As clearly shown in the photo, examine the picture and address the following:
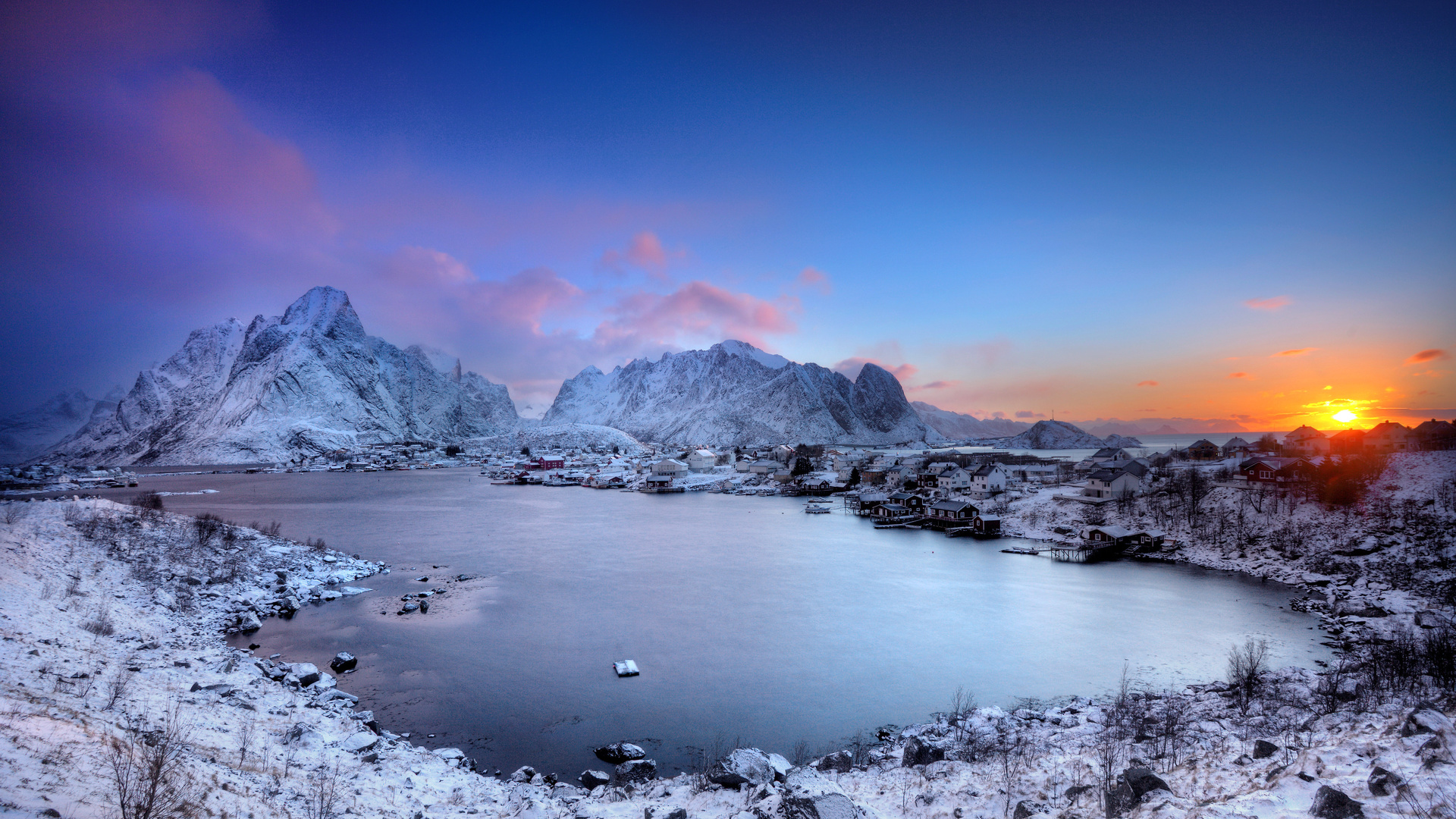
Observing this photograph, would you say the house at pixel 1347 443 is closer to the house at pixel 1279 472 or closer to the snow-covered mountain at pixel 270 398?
the house at pixel 1279 472

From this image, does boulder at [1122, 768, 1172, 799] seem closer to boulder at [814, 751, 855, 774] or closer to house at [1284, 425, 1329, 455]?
boulder at [814, 751, 855, 774]

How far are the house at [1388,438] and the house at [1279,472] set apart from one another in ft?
45.2

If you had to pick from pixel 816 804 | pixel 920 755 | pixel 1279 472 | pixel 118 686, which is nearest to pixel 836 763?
pixel 920 755

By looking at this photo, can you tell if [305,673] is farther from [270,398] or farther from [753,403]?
[753,403]

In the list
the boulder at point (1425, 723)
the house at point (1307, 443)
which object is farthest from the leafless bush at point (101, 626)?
the house at point (1307, 443)

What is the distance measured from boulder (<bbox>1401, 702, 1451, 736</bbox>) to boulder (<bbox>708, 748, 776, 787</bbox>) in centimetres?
648

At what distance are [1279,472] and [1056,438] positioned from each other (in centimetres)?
13477

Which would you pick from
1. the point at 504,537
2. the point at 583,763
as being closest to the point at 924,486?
the point at 504,537

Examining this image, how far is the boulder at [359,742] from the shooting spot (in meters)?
7.71

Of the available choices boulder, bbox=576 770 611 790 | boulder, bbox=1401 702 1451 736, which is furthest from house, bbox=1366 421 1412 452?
boulder, bbox=576 770 611 790

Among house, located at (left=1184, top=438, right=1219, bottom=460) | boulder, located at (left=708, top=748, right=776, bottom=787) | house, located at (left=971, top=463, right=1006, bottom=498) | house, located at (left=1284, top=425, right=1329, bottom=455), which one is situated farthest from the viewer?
house, located at (left=1184, top=438, right=1219, bottom=460)

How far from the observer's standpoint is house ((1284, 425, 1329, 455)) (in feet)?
136

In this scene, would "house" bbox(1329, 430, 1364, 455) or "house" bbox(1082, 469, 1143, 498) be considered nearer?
"house" bbox(1082, 469, 1143, 498)

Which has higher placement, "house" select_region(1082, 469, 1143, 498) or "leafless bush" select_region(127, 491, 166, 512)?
"house" select_region(1082, 469, 1143, 498)
